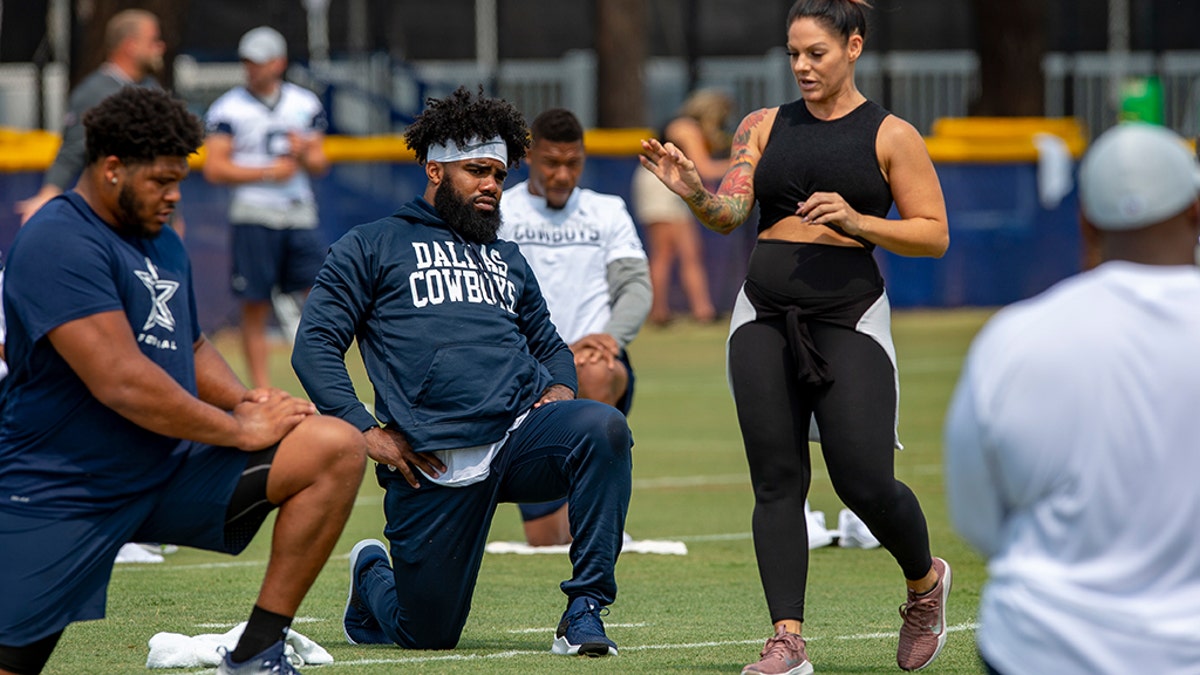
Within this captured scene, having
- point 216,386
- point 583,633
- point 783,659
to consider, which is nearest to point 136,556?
point 583,633

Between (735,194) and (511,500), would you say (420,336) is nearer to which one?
(511,500)

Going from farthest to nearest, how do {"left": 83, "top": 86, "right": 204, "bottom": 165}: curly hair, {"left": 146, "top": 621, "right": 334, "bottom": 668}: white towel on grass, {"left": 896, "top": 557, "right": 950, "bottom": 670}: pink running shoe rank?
{"left": 896, "top": 557, "right": 950, "bottom": 670}: pink running shoe
{"left": 146, "top": 621, "right": 334, "bottom": 668}: white towel on grass
{"left": 83, "top": 86, "right": 204, "bottom": 165}: curly hair

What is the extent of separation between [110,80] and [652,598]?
4.74 meters

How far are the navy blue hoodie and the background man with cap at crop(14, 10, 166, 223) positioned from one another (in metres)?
4.43

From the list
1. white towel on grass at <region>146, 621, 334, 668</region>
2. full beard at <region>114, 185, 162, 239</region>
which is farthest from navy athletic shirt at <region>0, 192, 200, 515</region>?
white towel on grass at <region>146, 621, 334, 668</region>

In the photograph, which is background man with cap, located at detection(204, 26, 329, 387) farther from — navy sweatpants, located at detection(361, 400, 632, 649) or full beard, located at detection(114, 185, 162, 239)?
full beard, located at detection(114, 185, 162, 239)

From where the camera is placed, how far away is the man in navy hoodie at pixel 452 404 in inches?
249

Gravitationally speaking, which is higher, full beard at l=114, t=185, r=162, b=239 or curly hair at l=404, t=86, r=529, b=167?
curly hair at l=404, t=86, r=529, b=167

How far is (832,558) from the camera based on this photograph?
8.89 meters

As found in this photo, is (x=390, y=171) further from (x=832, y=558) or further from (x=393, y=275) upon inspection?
(x=393, y=275)

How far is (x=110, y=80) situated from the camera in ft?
34.7

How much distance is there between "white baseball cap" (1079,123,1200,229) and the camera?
3586 millimetres

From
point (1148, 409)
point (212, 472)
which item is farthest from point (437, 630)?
point (1148, 409)

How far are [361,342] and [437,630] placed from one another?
1.00 meters
